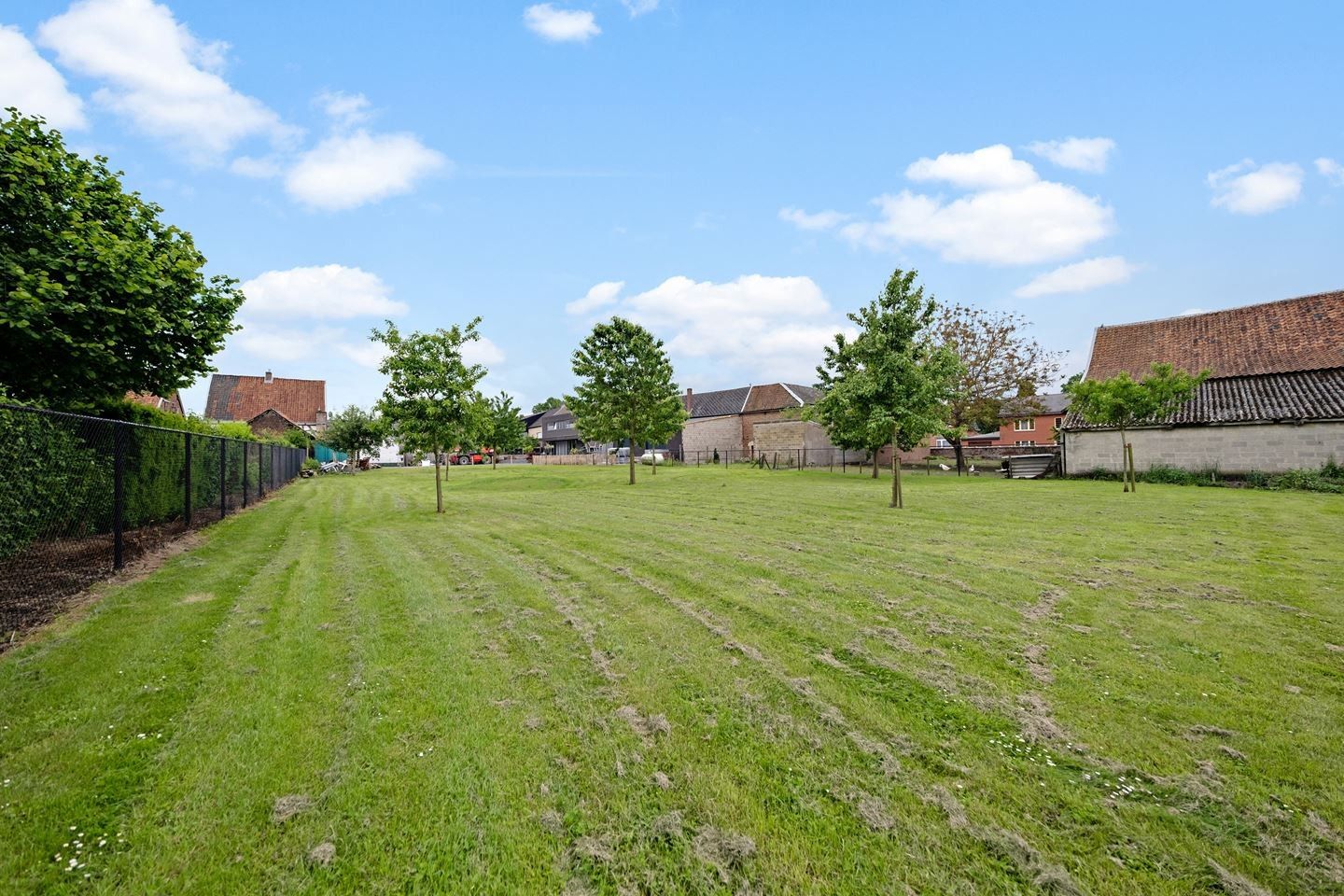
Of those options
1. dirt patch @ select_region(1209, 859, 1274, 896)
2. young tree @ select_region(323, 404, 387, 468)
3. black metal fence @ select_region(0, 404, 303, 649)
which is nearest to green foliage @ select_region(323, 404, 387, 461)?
young tree @ select_region(323, 404, 387, 468)

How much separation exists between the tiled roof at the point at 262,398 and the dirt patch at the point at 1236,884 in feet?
204

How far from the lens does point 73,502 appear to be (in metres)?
7.01

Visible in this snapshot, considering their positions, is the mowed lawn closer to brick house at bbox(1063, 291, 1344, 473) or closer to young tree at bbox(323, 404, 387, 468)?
brick house at bbox(1063, 291, 1344, 473)

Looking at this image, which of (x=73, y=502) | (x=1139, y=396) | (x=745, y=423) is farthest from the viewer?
(x=745, y=423)

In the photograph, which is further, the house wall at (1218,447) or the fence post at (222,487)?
the house wall at (1218,447)

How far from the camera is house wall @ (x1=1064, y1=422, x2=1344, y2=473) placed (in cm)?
1998

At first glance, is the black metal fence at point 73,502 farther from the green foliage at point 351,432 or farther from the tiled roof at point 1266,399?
the green foliage at point 351,432

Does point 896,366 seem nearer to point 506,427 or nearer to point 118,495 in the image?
point 118,495

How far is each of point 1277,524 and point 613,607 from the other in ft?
40.4

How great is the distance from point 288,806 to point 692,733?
196 cm

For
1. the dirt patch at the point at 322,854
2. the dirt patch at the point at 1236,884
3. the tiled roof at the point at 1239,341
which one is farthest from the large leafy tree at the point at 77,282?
the tiled roof at the point at 1239,341

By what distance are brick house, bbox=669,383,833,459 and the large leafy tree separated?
33801 millimetres

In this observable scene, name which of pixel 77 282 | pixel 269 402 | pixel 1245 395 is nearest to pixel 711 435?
pixel 1245 395

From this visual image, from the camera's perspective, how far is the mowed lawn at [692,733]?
225 cm
